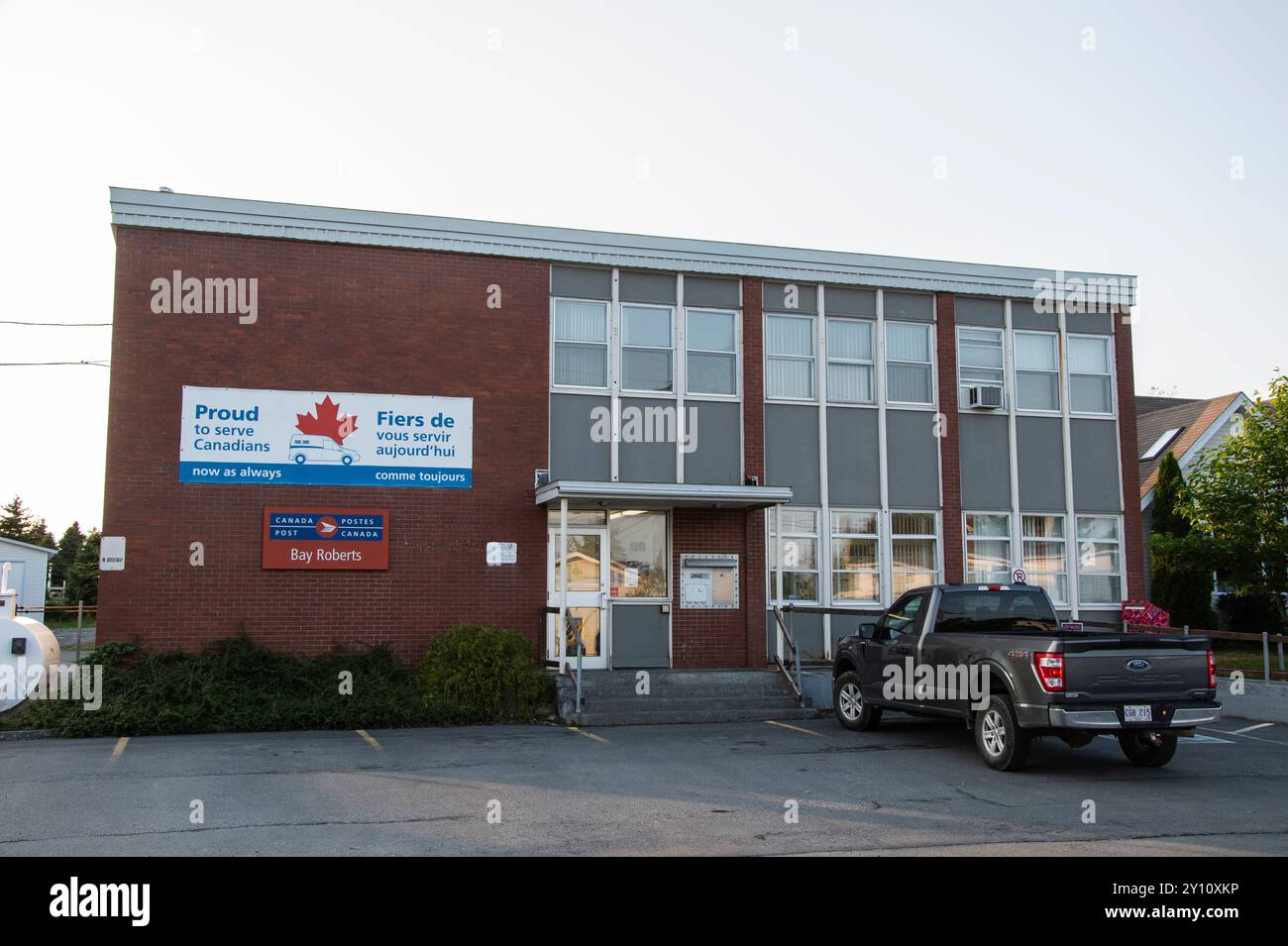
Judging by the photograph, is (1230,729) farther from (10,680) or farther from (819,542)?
(10,680)

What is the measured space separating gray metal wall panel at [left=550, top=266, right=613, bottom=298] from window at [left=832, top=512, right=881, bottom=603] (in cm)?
552

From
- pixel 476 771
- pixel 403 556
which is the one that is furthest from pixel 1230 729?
pixel 403 556

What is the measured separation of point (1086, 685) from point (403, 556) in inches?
396

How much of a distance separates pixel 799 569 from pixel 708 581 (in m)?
1.76

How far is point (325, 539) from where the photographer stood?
1652 cm

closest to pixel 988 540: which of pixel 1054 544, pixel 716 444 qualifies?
pixel 1054 544

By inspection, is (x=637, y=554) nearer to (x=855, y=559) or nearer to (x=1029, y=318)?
(x=855, y=559)

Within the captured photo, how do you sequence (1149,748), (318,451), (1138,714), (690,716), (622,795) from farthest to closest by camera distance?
(318,451), (690,716), (1149,748), (1138,714), (622,795)

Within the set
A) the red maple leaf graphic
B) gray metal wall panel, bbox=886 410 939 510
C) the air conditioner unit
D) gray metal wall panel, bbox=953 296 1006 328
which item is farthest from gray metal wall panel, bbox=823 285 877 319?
the red maple leaf graphic

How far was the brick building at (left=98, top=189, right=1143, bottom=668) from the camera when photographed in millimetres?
16297

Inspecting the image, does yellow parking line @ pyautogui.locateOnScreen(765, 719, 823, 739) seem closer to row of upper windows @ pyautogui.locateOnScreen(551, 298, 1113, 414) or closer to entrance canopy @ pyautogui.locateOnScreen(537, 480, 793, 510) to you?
entrance canopy @ pyautogui.locateOnScreen(537, 480, 793, 510)

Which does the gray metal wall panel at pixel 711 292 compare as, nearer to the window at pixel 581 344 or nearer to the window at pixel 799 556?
the window at pixel 581 344

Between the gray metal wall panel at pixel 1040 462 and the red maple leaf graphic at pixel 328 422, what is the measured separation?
11.7 m

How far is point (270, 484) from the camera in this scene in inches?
648
